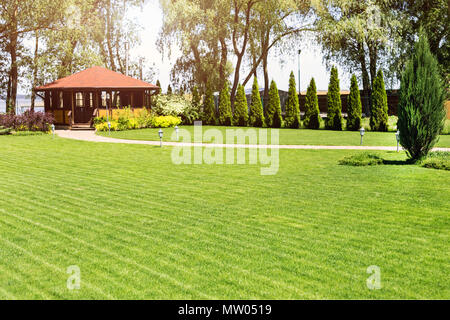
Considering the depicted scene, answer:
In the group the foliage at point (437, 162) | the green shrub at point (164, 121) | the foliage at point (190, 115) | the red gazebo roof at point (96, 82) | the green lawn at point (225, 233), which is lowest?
the green lawn at point (225, 233)

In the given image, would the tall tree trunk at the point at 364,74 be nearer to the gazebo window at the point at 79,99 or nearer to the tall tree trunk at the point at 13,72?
the gazebo window at the point at 79,99

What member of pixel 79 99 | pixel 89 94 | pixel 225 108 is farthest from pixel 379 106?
pixel 79 99

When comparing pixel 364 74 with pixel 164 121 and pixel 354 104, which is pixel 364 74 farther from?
pixel 164 121

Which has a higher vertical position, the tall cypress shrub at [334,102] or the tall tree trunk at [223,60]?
the tall tree trunk at [223,60]

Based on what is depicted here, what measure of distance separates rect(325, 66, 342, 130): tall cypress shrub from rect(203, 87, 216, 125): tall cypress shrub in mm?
8479

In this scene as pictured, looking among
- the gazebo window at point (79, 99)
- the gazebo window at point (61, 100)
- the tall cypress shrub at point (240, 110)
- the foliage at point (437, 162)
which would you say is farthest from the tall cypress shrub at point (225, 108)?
the foliage at point (437, 162)

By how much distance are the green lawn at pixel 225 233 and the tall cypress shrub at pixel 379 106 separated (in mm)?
15391

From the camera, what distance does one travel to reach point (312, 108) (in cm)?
3045

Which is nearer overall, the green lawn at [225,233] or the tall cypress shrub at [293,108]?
the green lawn at [225,233]

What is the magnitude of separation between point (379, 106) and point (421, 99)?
1475 centimetres

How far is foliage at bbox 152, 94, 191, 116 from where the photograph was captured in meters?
33.9

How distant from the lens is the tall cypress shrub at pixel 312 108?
98.8 feet
